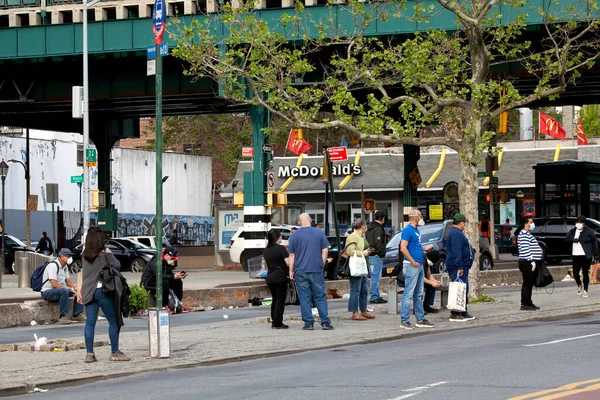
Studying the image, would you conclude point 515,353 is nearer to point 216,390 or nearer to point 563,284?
point 216,390

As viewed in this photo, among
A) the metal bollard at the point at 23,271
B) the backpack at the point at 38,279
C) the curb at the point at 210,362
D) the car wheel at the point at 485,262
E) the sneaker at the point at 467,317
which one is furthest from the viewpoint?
the car wheel at the point at 485,262

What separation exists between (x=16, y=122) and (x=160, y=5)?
40.8 metres

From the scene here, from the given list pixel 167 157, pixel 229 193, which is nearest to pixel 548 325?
pixel 229 193

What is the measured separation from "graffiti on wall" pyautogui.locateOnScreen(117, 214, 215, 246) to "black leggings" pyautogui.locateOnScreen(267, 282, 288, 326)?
49914mm

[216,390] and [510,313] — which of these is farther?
[510,313]

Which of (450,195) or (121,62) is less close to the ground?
(121,62)

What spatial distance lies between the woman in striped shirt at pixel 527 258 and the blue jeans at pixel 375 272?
9.89 ft

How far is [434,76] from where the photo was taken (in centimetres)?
2362

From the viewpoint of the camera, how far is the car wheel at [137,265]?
1857 inches

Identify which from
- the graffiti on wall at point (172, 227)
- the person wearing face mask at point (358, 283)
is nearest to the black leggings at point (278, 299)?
the person wearing face mask at point (358, 283)

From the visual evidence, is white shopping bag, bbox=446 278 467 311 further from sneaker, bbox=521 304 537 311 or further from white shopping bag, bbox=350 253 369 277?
sneaker, bbox=521 304 537 311

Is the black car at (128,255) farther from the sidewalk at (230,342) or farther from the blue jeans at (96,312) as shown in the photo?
the blue jeans at (96,312)

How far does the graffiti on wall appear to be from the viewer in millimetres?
71125

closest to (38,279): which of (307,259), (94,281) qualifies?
(307,259)
